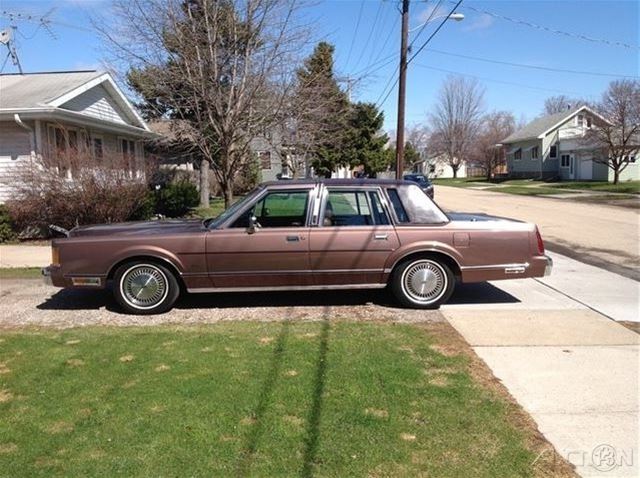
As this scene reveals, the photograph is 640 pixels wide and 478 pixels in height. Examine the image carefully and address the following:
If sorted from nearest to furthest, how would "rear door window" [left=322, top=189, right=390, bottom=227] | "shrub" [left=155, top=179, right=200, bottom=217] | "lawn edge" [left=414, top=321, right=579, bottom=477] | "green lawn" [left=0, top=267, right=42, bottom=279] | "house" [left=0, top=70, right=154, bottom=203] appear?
"lawn edge" [left=414, top=321, right=579, bottom=477]
"rear door window" [left=322, top=189, right=390, bottom=227]
"green lawn" [left=0, top=267, right=42, bottom=279]
"house" [left=0, top=70, right=154, bottom=203]
"shrub" [left=155, top=179, right=200, bottom=217]

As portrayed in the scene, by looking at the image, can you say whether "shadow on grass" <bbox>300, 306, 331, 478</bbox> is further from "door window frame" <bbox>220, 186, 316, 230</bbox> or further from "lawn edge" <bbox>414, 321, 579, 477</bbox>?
"door window frame" <bbox>220, 186, 316, 230</bbox>

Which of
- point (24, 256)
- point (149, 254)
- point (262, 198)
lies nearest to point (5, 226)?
point (24, 256)

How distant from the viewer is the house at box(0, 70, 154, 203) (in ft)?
48.0

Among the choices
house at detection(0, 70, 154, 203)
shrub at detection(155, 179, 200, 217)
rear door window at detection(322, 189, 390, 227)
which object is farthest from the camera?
shrub at detection(155, 179, 200, 217)

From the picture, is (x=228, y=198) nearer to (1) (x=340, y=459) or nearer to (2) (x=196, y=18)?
(2) (x=196, y=18)

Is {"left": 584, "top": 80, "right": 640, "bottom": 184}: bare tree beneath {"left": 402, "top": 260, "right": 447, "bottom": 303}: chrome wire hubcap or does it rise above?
above

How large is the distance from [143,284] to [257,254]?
1401 millimetres

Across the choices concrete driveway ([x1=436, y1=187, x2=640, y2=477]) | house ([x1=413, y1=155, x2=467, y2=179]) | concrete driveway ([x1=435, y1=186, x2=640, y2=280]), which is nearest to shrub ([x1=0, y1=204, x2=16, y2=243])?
concrete driveway ([x1=436, y1=187, x2=640, y2=477])

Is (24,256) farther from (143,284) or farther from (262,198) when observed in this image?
(262,198)

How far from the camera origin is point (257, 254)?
6.62 m

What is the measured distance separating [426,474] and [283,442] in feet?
2.93

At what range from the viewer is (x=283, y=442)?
3541 millimetres

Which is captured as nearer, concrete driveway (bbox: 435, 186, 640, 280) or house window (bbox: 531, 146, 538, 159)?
concrete driveway (bbox: 435, 186, 640, 280)

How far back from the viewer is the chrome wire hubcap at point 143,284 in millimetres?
6715
